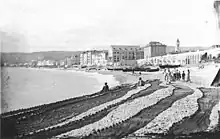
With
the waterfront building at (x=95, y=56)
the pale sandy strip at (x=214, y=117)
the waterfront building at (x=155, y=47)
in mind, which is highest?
the waterfront building at (x=155, y=47)

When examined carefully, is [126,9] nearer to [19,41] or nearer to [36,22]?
[36,22]

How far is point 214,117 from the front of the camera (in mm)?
2744

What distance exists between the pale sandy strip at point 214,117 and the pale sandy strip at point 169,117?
0.22 metres

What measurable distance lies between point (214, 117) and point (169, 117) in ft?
1.50

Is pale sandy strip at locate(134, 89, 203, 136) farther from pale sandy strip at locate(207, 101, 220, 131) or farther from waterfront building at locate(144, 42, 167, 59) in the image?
waterfront building at locate(144, 42, 167, 59)

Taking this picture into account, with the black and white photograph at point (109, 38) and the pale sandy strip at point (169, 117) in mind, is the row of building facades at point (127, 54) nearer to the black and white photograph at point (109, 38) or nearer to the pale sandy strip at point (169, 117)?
the black and white photograph at point (109, 38)

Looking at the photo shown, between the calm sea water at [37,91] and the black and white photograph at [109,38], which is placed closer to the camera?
the black and white photograph at [109,38]

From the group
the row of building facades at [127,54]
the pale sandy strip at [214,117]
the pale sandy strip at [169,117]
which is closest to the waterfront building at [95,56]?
the row of building facades at [127,54]

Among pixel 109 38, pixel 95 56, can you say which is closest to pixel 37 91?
pixel 95 56

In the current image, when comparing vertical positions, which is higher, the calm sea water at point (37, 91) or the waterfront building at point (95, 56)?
the waterfront building at point (95, 56)

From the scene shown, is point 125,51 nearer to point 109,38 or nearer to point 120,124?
point 109,38

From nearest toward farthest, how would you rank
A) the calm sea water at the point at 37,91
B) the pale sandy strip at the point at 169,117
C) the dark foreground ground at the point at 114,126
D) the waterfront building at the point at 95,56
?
the dark foreground ground at the point at 114,126
the pale sandy strip at the point at 169,117
the calm sea water at the point at 37,91
the waterfront building at the point at 95,56

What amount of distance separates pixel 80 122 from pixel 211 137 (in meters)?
1.31

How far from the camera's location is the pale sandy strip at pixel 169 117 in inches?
95.3
